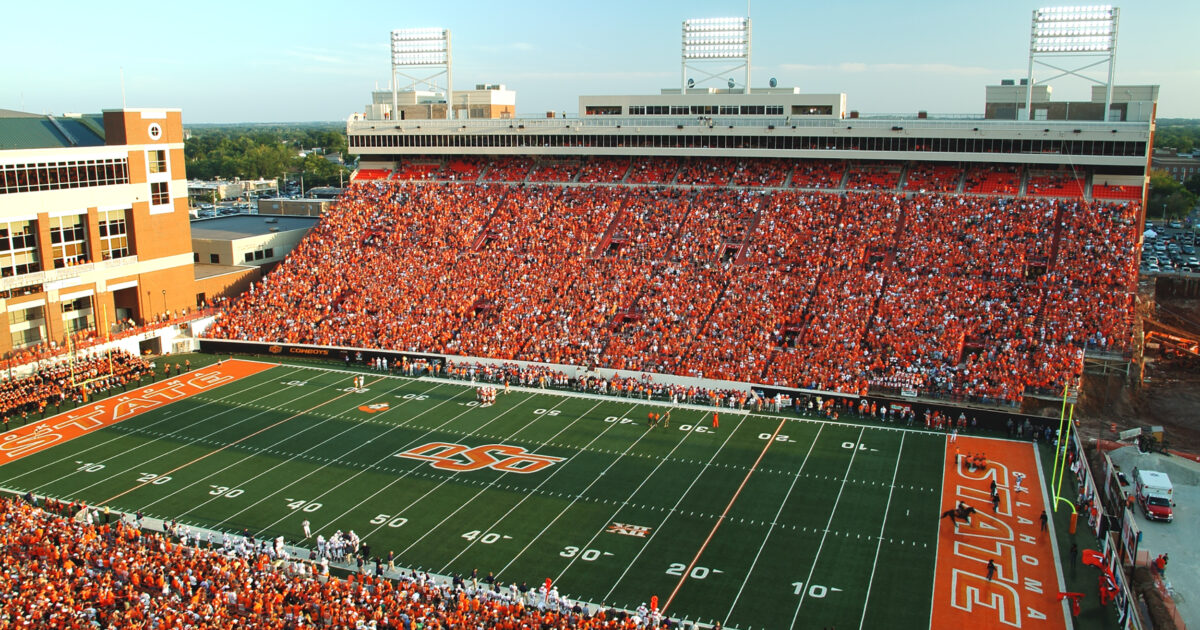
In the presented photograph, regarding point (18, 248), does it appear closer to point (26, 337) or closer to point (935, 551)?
point (26, 337)

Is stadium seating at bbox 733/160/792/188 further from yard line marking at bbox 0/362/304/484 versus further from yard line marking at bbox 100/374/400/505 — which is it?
yard line marking at bbox 0/362/304/484

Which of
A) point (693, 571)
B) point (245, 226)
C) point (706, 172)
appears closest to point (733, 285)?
point (706, 172)

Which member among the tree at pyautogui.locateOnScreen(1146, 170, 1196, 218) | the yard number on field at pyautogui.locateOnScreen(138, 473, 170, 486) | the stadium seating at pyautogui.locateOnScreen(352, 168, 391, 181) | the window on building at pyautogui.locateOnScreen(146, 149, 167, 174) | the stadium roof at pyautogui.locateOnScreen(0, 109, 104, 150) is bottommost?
the yard number on field at pyautogui.locateOnScreen(138, 473, 170, 486)

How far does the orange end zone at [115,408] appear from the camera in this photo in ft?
87.9

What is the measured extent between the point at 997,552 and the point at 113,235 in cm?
3481

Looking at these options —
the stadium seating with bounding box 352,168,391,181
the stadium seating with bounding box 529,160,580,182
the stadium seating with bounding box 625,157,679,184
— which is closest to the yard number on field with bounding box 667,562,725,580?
the stadium seating with bounding box 625,157,679,184

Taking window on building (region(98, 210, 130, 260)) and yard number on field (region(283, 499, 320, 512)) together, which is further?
window on building (region(98, 210, 130, 260))

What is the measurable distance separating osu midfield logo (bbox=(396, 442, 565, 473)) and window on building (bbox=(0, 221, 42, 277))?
19.4 m

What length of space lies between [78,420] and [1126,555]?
94.8ft

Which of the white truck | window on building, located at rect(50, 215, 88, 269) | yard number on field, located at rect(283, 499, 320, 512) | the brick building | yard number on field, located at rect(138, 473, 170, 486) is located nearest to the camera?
the white truck

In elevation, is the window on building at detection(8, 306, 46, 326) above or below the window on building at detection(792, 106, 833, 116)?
below

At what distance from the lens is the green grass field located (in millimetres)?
18500

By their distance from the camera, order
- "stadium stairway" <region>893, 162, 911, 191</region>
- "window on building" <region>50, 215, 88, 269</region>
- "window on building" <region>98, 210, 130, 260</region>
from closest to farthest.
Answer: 1. "window on building" <region>50, 215, 88, 269</region>
2. "window on building" <region>98, 210, 130, 260</region>
3. "stadium stairway" <region>893, 162, 911, 191</region>

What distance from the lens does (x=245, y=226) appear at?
4853cm
